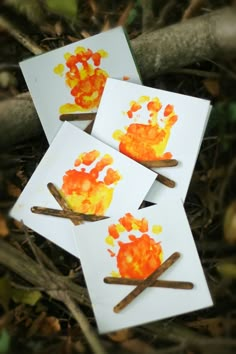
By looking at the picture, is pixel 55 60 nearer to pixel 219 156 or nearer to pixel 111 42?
pixel 111 42

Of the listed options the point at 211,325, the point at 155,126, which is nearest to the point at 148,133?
the point at 155,126

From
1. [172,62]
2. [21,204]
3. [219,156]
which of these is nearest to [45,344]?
[21,204]

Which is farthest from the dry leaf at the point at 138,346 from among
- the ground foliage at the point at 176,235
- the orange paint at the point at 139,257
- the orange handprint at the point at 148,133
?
the orange handprint at the point at 148,133

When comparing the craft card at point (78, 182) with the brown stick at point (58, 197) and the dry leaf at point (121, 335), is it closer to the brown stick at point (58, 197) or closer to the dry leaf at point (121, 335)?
the brown stick at point (58, 197)

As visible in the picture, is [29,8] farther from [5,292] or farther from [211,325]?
[211,325]

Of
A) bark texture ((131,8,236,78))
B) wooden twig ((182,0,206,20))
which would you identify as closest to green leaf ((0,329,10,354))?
bark texture ((131,8,236,78))

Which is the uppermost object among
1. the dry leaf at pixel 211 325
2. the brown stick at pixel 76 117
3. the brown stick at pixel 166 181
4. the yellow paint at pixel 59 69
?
the yellow paint at pixel 59 69
